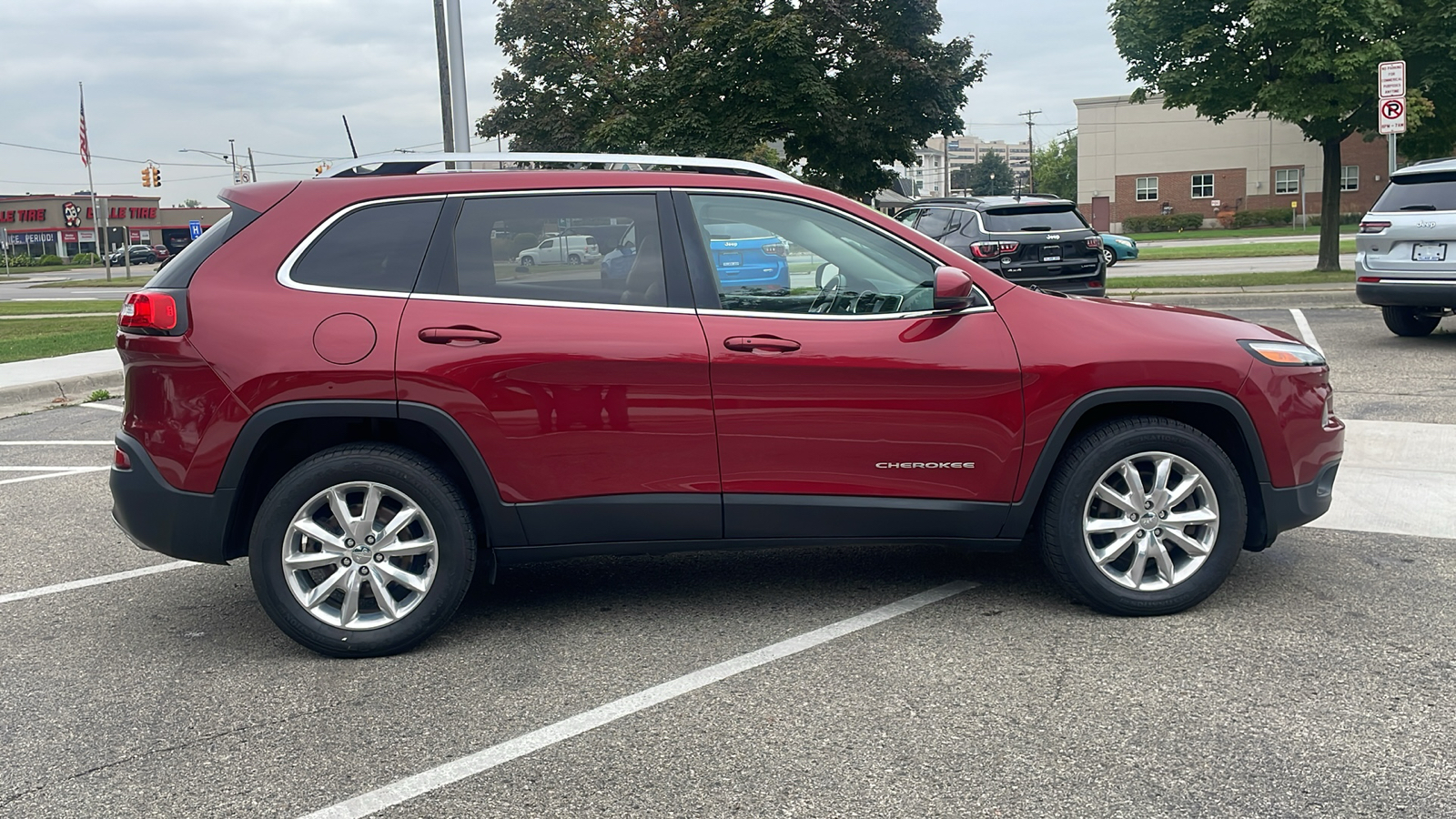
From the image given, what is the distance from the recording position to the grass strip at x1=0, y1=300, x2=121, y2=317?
89.4 feet

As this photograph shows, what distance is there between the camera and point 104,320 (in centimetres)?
2236

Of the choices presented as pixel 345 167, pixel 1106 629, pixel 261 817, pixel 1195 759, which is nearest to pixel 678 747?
pixel 261 817

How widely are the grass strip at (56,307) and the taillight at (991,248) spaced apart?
19.2 m

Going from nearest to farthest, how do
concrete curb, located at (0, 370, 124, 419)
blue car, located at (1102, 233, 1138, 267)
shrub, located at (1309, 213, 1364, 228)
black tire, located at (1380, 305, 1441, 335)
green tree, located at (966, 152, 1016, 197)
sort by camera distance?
concrete curb, located at (0, 370, 124, 419) < black tire, located at (1380, 305, 1441, 335) < blue car, located at (1102, 233, 1138, 267) < shrub, located at (1309, 213, 1364, 228) < green tree, located at (966, 152, 1016, 197)

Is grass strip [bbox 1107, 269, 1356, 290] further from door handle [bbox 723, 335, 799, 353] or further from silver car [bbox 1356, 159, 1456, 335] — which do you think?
door handle [bbox 723, 335, 799, 353]

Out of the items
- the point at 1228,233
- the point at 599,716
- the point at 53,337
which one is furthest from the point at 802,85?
the point at 1228,233

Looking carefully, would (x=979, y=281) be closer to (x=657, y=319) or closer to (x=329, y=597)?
(x=657, y=319)

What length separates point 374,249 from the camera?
4441 mm

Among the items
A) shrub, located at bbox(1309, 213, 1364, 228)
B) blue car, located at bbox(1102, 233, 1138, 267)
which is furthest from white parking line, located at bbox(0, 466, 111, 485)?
shrub, located at bbox(1309, 213, 1364, 228)

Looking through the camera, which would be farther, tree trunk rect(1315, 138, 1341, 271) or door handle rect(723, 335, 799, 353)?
tree trunk rect(1315, 138, 1341, 271)

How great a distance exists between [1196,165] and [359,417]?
64320 millimetres

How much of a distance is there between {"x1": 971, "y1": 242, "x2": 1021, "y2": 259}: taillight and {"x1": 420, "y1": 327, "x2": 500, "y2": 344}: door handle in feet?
34.9

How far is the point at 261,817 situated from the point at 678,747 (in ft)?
3.73

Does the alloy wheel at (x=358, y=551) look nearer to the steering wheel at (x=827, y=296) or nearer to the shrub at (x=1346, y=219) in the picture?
the steering wheel at (x=827, y=296)
